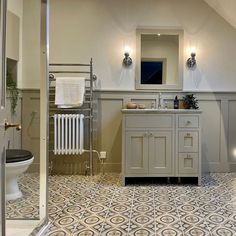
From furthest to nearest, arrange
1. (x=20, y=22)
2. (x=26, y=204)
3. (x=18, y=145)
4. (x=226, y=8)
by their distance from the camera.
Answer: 1. (x=20, y=22)
2. (x=18, y=145)
3. (x=226, y=8)
4. (x=26, y=204)

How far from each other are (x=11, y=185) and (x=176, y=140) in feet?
6.10

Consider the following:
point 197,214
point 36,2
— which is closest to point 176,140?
point 197,214

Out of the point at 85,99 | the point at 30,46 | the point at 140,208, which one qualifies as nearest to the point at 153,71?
the point at 85,99

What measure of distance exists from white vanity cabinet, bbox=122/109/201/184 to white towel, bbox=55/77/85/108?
74cm

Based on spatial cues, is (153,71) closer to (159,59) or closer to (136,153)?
(159,59)

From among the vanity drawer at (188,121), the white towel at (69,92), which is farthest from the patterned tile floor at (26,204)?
the vanity drawer at (188,121)

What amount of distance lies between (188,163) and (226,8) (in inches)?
76.6

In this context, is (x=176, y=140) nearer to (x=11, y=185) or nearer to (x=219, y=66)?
(x=219, y=66)

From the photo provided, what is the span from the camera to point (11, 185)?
9.70 feet

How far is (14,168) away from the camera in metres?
2.86

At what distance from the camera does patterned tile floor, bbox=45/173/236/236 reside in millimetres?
2377

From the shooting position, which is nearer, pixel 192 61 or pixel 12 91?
pixel 12 91

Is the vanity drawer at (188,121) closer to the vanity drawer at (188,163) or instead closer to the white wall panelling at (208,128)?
the vanity drawer at (188,163)

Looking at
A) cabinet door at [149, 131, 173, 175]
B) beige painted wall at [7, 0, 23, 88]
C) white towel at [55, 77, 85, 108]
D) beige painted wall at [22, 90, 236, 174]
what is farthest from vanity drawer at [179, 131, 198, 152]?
beige painted wall at [7, 0, 23, 88]
